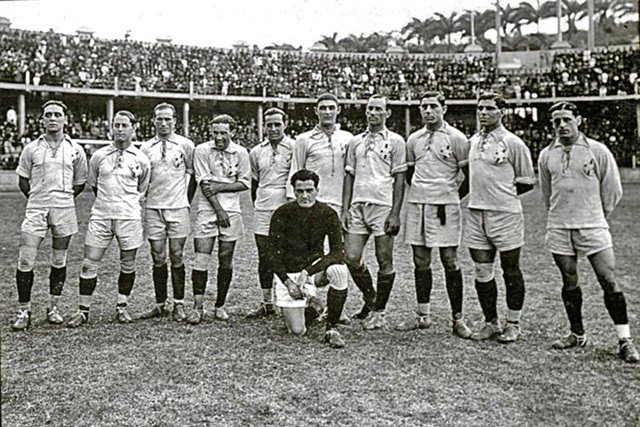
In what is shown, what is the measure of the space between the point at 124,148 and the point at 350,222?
A: 2.23m

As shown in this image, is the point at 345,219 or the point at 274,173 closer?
the point at 345,219

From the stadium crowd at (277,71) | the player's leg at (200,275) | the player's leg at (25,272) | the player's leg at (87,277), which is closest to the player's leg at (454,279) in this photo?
the player's leg at (200,275)

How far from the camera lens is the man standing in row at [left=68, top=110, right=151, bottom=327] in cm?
605

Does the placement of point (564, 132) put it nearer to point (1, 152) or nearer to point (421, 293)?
point (421, 293)

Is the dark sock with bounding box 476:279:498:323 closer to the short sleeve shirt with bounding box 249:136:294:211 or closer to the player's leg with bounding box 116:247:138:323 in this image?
the short sleeve shirt with bounding box 249:136:294:211

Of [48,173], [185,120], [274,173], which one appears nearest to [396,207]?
[274,173]

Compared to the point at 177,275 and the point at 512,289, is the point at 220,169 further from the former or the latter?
the point at 512,289

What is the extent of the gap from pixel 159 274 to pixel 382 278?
214cm

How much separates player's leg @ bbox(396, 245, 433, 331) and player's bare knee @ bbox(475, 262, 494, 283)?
45cm

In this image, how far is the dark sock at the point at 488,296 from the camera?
5.54 m

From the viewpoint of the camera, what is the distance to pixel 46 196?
19.5 feet

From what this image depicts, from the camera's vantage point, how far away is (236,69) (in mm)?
35844

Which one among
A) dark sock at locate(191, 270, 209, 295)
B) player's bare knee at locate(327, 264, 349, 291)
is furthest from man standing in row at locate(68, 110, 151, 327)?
player's bare knee at locate(327, 264, 349, 291)

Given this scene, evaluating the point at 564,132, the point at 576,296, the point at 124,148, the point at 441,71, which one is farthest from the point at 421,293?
the point at 441,71
